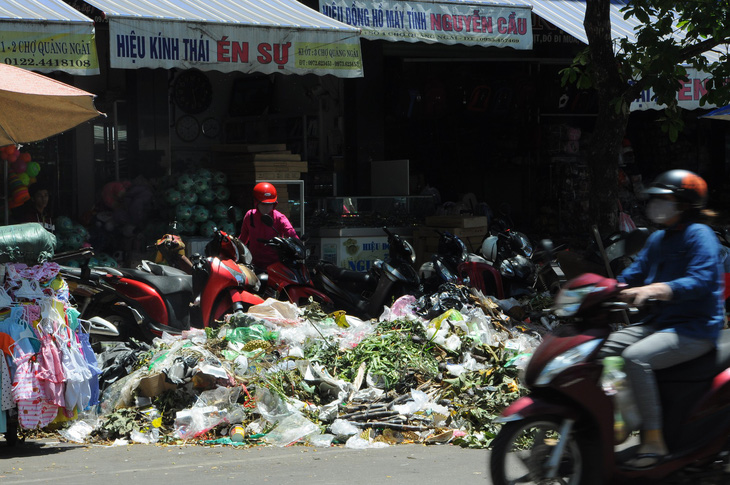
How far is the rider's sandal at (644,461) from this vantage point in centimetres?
444

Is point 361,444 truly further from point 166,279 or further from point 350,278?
point 350,278

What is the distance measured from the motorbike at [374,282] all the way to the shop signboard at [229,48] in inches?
86.2

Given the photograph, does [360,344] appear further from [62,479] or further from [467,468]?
[62,479]

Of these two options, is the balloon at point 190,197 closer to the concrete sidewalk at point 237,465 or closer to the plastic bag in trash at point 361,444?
the concrete sidewalk at point 237,465

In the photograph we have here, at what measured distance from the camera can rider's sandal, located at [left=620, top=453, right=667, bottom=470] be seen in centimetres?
444

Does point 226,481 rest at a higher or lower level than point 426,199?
lower

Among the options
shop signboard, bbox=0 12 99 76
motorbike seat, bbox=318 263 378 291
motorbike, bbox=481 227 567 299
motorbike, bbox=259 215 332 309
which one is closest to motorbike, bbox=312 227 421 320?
motorbike seat, bbox=318 263 378 291

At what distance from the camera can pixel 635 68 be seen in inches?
417

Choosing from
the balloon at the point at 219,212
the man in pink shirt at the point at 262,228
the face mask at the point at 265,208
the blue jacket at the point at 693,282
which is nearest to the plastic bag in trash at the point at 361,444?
the blue jacket at the point at 693,282

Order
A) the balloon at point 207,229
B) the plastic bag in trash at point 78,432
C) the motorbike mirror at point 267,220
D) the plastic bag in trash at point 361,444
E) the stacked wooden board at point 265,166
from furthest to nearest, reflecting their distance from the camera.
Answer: the stacked wooden board at point 265,166, the balloon at point 207,229, the motorbike mirror at point 267,220, the plastic bag in trash at point 78,432, the plastic bag in trash at point 361,444

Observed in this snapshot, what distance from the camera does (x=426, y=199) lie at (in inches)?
522

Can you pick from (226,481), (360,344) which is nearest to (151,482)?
(226,481)

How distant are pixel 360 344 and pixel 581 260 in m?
3.38

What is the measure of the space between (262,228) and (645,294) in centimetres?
622
